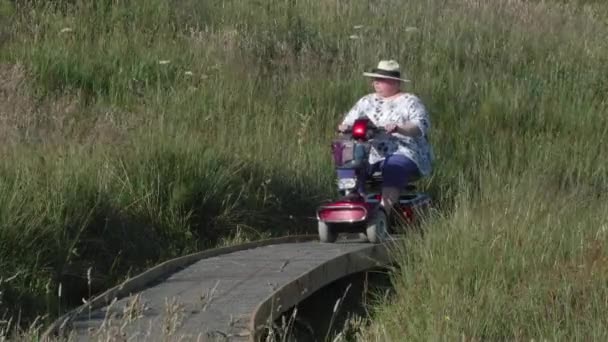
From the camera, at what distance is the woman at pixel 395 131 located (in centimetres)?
947

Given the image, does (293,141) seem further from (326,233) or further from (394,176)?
(326,233)

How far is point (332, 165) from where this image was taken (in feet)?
36.5

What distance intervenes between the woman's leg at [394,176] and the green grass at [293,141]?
1.29 feet

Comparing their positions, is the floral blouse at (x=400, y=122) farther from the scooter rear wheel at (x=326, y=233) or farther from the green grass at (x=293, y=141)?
the scooter rear wheel at (x=326, y=233)

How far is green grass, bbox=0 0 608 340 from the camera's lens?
23.8 feet

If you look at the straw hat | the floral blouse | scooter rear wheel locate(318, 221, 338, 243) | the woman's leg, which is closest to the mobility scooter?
scooter rear wheel locate(318, 221, 338, 243)

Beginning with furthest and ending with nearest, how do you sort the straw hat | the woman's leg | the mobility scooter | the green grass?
1. the straw hat
2. the woman's leg
3. the mobility scooter
4. the green grass

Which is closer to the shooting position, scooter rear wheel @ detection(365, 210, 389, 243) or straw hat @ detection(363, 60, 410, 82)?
scooter rear wheel @ detection(365, 210, 389, 243)

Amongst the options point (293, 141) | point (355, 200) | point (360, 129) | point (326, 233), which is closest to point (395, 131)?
point (360, 129)

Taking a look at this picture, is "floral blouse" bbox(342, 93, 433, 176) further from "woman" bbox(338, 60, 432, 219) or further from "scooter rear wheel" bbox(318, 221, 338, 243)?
"scooter rear wheel" bbox(318, 221, 338, 243)

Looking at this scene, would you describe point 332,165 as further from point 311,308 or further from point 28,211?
point 28,211

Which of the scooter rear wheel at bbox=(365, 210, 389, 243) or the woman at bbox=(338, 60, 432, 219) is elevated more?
the woman at bbox=(338, 60, 432, 219)

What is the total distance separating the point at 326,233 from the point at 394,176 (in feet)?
2.15

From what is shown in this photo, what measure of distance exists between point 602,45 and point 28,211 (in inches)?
398
